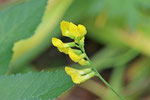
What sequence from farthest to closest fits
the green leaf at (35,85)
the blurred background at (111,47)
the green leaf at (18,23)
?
the blurred background at (111,47) → the green leaf at (18,23) → the green leaf at (35,85)

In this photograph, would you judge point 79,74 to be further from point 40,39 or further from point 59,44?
point 40,39

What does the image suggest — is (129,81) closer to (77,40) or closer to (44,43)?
(44,43)

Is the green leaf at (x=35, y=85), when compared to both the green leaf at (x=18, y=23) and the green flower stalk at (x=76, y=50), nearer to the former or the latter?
the green flower stalk at (x=76, y=50)

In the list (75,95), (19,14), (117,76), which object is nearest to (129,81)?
(117,76)

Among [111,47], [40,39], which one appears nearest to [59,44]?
[40,39]

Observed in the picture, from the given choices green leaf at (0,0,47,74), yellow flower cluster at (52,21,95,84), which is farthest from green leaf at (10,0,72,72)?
yellow flower cluster at (52,21,95,84)

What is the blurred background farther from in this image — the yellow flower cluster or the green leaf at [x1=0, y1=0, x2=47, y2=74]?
the yellow flower cluster

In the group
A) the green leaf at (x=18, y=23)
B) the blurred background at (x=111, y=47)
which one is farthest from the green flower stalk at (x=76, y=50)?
the blurred background at (x=111, y=47)
